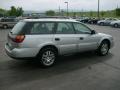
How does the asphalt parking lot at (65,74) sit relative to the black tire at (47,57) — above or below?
below

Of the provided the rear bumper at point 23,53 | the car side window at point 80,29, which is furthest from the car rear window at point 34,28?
the car side window at point 80,29

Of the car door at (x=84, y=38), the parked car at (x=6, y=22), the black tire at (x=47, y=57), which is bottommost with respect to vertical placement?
the black tire at (x=47, y=57)

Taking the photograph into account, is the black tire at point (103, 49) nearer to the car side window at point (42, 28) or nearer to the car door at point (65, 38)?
the car door at point (65, 38)

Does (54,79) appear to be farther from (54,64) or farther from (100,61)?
(100,61)

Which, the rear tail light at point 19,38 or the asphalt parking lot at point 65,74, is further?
the rear tail light at point 19,38

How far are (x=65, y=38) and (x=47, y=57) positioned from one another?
94cm

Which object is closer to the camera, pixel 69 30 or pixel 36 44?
pixel 36 44

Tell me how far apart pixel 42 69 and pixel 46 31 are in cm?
127

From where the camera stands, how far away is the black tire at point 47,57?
6.58 metres

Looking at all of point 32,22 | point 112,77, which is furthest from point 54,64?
point 112,77

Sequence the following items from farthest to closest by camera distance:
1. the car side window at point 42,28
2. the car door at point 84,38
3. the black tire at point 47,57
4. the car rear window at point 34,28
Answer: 1. the car door at point 84,38
2. the black tire at point 47,57
3. the car side window at point 42,28
4. the car rear window at point 34,28

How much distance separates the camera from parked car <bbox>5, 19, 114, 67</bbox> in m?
6.25

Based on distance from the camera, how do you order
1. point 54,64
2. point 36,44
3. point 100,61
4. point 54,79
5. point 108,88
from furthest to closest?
point 100,61, point 54,64, point 36,44, point 54,79, point 108,88

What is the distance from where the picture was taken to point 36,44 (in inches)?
250
